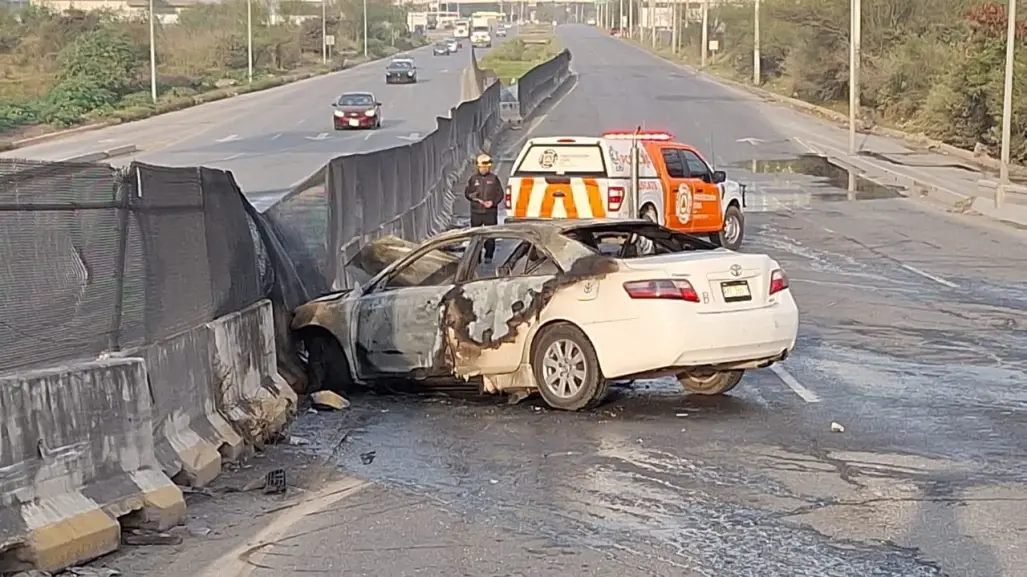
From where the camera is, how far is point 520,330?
1126 cm

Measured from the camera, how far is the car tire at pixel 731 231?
2448 cm

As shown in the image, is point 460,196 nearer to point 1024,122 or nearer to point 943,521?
point 1024,122

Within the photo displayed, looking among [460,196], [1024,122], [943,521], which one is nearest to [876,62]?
[1024,122]

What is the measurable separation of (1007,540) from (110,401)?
4.62 m

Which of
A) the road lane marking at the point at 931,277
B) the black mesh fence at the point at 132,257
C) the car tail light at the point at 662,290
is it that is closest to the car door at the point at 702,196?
the road lane marking at the point at 931,277

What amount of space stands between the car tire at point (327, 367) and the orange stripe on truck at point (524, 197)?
35.4 ft

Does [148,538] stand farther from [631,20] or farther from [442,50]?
[631,20]

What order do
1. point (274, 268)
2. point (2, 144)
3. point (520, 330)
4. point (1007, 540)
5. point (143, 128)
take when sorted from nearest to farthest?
point (1007, 540)
point (520, 330)
point (274, 268)
point (2, 144)
point (143, 128)

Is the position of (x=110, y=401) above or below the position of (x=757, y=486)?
above

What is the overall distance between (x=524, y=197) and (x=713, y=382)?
37.5ft

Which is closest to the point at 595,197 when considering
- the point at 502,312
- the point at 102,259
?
the point at 502,312

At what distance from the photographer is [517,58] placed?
4473 inches

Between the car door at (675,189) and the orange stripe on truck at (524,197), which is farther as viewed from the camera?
the car door at (675,189)

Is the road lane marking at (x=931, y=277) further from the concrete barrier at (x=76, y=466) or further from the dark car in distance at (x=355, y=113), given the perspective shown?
the dark car in distance at (x=355, y=113)
